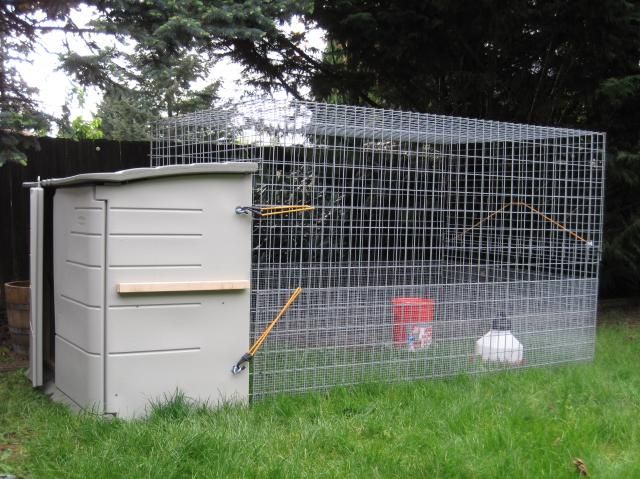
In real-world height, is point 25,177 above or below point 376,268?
above

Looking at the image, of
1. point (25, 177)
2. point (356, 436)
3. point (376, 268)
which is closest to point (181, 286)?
point (356, 436)

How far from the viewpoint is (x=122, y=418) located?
11.5ft

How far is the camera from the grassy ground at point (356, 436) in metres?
2.96

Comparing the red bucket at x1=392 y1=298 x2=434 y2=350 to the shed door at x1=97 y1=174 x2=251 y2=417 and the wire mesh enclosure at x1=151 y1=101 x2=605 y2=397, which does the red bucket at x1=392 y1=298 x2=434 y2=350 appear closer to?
the wire mesh enclosure at x1=151 y1=101 x2=605 y2=397

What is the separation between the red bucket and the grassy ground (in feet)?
1.08

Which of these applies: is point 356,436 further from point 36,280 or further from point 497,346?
point 36,280

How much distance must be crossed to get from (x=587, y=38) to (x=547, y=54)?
0.59m

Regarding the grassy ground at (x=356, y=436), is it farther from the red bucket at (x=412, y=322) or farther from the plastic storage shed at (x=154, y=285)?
the red bucket at (x=412, y=322)

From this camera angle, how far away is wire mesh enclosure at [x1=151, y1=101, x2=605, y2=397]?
13.3 feet

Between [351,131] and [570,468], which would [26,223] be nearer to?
[351,131]

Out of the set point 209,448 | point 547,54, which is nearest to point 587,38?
point 547,54

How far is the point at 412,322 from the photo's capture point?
14.6 ft

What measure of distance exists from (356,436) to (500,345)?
1.74 metres

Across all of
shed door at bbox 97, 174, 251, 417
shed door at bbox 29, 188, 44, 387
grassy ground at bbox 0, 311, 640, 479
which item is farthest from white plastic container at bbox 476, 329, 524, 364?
shed door at bbox 29, 188, 44, 387
